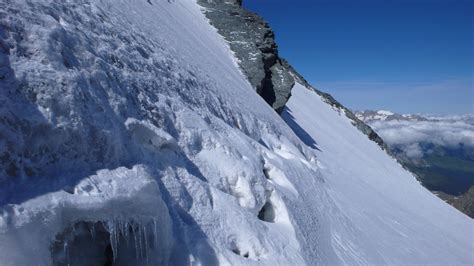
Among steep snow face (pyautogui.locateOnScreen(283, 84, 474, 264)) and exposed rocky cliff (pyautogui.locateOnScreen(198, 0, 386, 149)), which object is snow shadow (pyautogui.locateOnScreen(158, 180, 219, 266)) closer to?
steep snow face (pyautogui.locateOnScreen(283, 84, 474, 264))

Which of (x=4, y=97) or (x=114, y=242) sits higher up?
(x=4, y=97)

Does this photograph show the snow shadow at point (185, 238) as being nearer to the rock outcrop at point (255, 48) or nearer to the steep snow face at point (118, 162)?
the steep snow face at point (118, 162)

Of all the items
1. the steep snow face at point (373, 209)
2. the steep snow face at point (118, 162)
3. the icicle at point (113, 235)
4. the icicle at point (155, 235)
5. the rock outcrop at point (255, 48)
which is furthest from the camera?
the rock outcrop at point (255, 48)

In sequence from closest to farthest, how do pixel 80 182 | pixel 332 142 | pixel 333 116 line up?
pixel 80 182 < pixel 332 142 < pixel 333 116

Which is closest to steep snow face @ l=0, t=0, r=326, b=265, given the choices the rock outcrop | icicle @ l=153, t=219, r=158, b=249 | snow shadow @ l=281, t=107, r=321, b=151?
icicle @ l=153, t=219, r=158, b=249

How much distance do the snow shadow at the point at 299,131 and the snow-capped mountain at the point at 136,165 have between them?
10.7m

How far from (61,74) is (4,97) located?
121cm

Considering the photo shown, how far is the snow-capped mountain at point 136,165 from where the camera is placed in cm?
612

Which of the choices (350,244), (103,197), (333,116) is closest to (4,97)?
(103,197)

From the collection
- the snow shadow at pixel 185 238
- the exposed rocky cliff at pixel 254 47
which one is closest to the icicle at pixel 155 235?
the snow shadow at pixel 185 238

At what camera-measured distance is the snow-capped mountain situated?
6117 mm

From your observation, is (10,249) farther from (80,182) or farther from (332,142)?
(332,142)

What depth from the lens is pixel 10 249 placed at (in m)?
5.16

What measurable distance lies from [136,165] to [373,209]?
17.6 m
